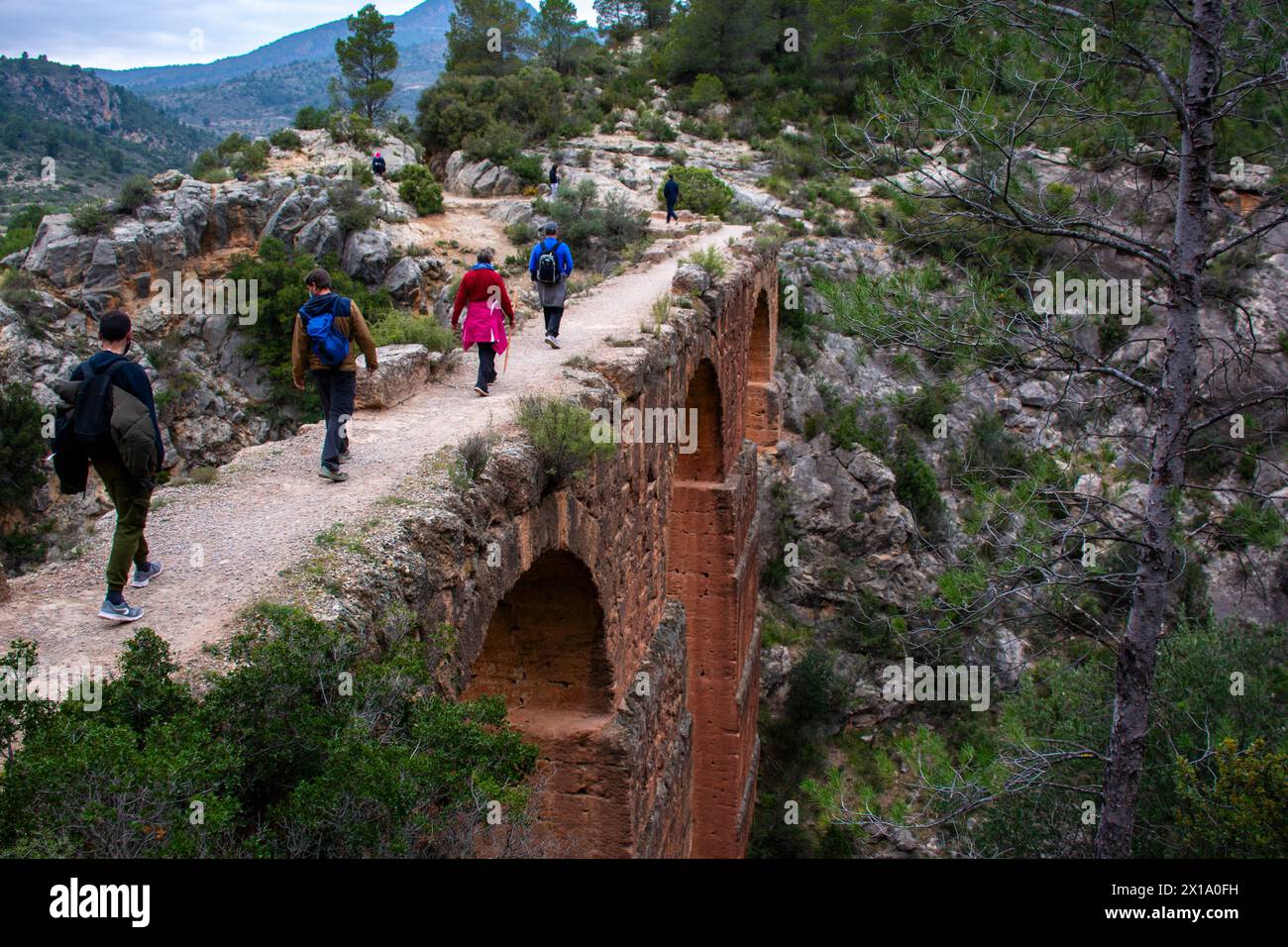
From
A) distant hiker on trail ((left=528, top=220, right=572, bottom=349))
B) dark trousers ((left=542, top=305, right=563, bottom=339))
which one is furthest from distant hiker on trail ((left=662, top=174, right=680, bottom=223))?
dark trousers ((left=542, top=305, right=563, bottom=339))

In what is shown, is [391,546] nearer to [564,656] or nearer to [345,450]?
[345,450]

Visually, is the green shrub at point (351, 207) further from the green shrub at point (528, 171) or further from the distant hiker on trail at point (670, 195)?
the distant hiker on trail at point (670, 195)

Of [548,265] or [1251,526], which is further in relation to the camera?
[548,265]

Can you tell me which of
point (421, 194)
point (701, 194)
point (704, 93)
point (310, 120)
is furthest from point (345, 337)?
point (704, 93)

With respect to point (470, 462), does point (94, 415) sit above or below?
above

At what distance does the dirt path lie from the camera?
3701 mm

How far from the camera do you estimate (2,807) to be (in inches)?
89.0

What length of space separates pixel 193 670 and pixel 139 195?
22.7 m

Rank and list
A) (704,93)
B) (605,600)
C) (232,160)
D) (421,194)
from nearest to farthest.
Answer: (605,600) < (421,194) < (232,160) < (704,93)

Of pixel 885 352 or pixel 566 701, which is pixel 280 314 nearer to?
pixel 885 352

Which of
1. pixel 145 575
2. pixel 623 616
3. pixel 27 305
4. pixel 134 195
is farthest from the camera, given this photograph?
pixel 134 195

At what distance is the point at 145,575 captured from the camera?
409 cm

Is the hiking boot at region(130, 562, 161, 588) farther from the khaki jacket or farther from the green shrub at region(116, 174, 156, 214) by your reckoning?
the green shrub at region(116, 174, 156, 214)

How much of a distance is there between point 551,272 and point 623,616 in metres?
3.37
